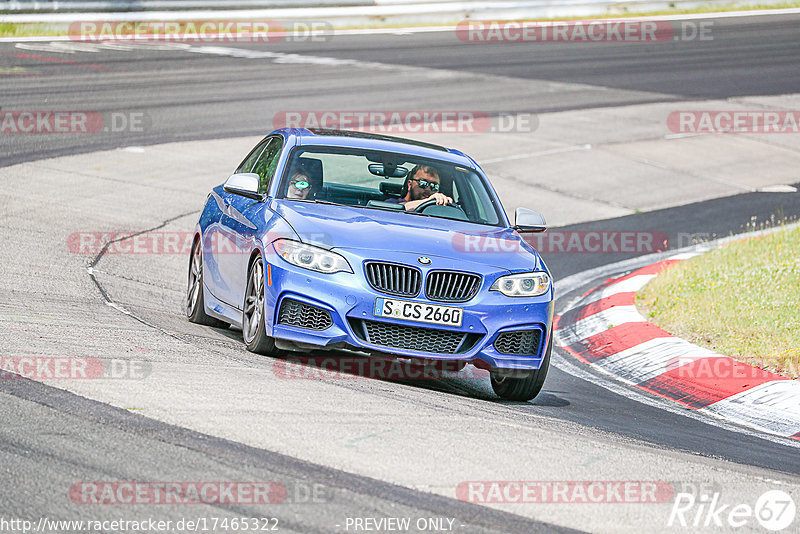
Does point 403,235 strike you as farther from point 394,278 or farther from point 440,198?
point 440,198

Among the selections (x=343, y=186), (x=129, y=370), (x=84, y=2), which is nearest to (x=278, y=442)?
(x=129, y=370)

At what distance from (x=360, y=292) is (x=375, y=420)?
136 centimetres

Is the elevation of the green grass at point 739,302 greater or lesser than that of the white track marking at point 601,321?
greater

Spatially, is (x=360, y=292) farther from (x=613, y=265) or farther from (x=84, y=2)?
(x=84, y=2)

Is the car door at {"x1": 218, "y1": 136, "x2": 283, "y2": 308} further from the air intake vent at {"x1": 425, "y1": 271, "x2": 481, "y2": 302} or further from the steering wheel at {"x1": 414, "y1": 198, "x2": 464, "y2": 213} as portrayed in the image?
the air intake vent at {"x1": 425, "y1": 271, "x2": 481, "y2": 302}

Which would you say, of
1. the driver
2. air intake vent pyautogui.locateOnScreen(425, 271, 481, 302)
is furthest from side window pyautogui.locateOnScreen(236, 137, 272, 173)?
air intake vent pyautogui.locateOnScreen(425, 271, 481, 302)

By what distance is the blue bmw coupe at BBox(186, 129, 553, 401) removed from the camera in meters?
7.25

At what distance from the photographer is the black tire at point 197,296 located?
361 inches

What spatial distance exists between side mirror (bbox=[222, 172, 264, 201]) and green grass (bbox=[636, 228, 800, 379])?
366 centimetres

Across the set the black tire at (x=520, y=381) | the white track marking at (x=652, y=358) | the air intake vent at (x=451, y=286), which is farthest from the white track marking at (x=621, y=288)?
the air intake vent at (x=451, y=286)

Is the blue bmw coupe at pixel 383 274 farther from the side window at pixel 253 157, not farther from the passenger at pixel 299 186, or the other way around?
the side window at pixel 253 157

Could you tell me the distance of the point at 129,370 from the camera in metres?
6.45

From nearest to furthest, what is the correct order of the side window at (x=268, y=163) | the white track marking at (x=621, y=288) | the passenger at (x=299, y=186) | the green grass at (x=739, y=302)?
the passenger at (x=299, y=186) → the side window at (x=268, y=163) → the green grass at (x=739, y=302) → the white track marking at (x=621, y=288)

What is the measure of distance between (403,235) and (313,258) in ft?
2.13
